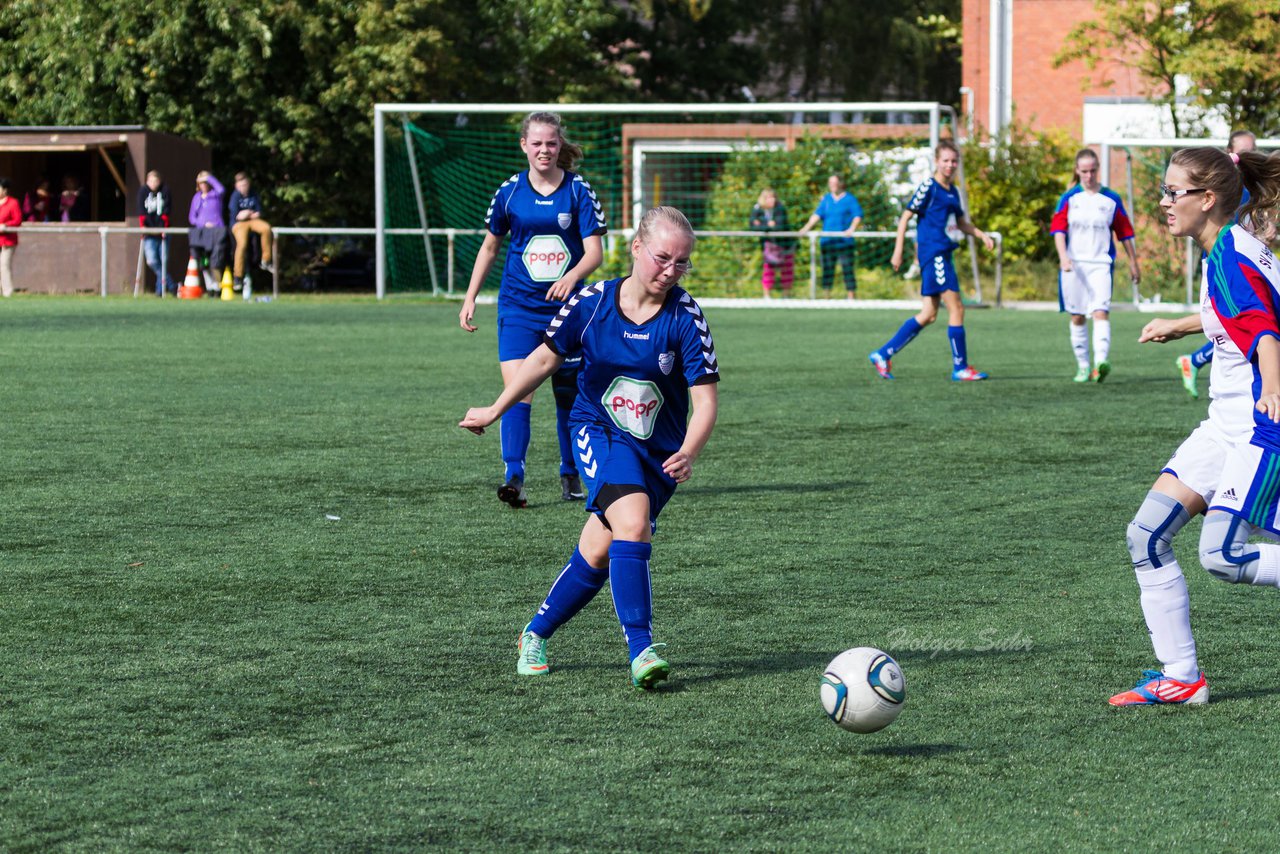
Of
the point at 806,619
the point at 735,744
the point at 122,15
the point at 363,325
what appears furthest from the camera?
the point at 122,15

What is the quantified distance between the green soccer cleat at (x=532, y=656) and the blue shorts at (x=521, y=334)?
349cm

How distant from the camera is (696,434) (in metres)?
5.08

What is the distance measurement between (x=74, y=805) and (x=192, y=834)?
1.13 ft

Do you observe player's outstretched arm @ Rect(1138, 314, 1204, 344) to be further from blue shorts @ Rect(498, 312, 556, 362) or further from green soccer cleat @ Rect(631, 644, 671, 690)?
blue shorts @ Rect(498, 312, 556, 362)

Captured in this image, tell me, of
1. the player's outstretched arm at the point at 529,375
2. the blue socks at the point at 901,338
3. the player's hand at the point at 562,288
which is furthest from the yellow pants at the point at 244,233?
the player's outstretched arm at the point at 529,375

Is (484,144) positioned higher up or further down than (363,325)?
higher up

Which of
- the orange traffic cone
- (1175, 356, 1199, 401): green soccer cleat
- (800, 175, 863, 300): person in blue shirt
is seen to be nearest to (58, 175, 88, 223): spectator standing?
the orange traffic cone

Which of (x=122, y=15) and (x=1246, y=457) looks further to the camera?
(x=122, y=15)

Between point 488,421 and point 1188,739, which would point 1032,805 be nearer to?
point 1188,739

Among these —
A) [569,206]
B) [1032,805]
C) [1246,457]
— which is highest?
[569,206]

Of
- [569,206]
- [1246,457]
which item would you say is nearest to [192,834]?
[1246,457]

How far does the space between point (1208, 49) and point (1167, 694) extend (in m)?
28.2

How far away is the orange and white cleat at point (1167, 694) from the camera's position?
16.3 feet

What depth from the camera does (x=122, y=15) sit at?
3130cm
